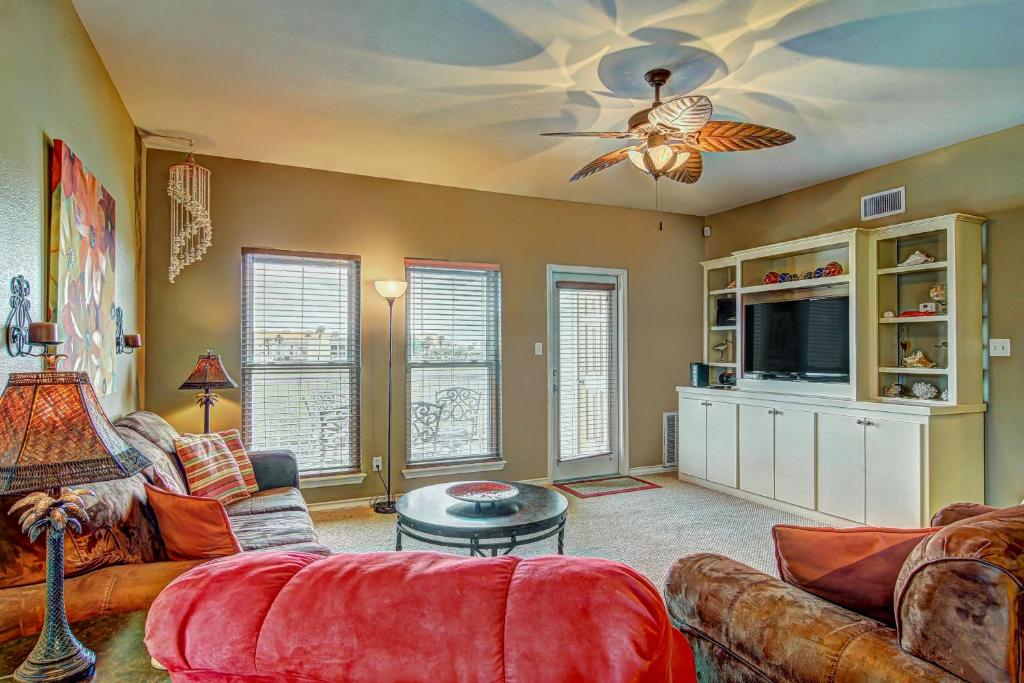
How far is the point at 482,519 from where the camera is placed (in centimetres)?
271

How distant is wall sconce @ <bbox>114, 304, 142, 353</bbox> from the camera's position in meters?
3.08

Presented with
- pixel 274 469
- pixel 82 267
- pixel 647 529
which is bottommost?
pixel 647 529

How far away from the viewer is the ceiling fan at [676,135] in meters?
2.42

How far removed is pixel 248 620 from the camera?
0.80 meters

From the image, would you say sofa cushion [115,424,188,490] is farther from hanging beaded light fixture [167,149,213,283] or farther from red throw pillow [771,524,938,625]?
red throw pillow [771,524,938,625]

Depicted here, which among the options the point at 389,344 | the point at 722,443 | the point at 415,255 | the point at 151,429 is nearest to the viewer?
the point at 151,429

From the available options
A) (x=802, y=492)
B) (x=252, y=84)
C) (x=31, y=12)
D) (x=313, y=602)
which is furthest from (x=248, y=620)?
(x=802, y=492)

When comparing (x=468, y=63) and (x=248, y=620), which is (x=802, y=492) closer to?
(x=468, y=63)

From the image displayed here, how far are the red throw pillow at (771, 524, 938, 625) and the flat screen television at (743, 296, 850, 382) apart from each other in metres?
3.32

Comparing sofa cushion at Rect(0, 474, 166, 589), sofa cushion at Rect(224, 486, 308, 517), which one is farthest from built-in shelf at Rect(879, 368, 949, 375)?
sofa cushion at Rect(0, 474, 166, 589)

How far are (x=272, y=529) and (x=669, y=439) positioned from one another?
4.13 meters

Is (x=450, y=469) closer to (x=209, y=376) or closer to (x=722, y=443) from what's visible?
(x=209, y=376)

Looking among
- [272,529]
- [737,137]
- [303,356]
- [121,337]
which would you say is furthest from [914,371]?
[121,337]

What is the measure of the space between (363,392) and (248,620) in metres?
3.78
